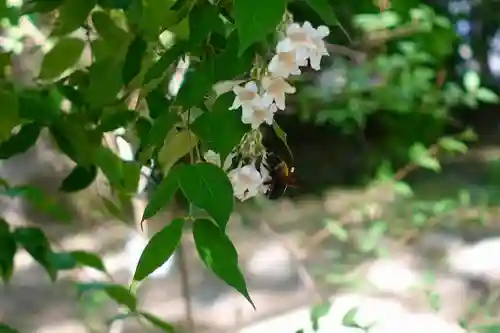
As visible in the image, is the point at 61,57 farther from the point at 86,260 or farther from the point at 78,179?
the point at 86,260

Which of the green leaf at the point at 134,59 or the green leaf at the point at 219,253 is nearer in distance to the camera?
the green leaf at the point at 219,253

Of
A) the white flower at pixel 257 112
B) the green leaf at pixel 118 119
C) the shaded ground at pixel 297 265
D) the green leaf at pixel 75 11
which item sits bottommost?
the white flower at pixel 257 112

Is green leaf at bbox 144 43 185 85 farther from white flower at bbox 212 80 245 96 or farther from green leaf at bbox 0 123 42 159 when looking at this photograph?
green leaf at bbox 0 123 42 159

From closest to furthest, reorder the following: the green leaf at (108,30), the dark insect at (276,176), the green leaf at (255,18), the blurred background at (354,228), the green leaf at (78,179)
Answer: the green leaf at (255,18) < the dark insect at (276,176) < the green leaf at (108,30) < the green leaf at (78,179) < the blurred background at (354,228)

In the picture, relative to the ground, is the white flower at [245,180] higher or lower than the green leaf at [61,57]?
lower

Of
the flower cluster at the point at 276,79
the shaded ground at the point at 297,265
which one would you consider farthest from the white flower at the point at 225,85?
the shaded ground at the point at 297,265

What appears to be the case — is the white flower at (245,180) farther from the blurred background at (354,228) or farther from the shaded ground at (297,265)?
the shaded ground at (297,265)
